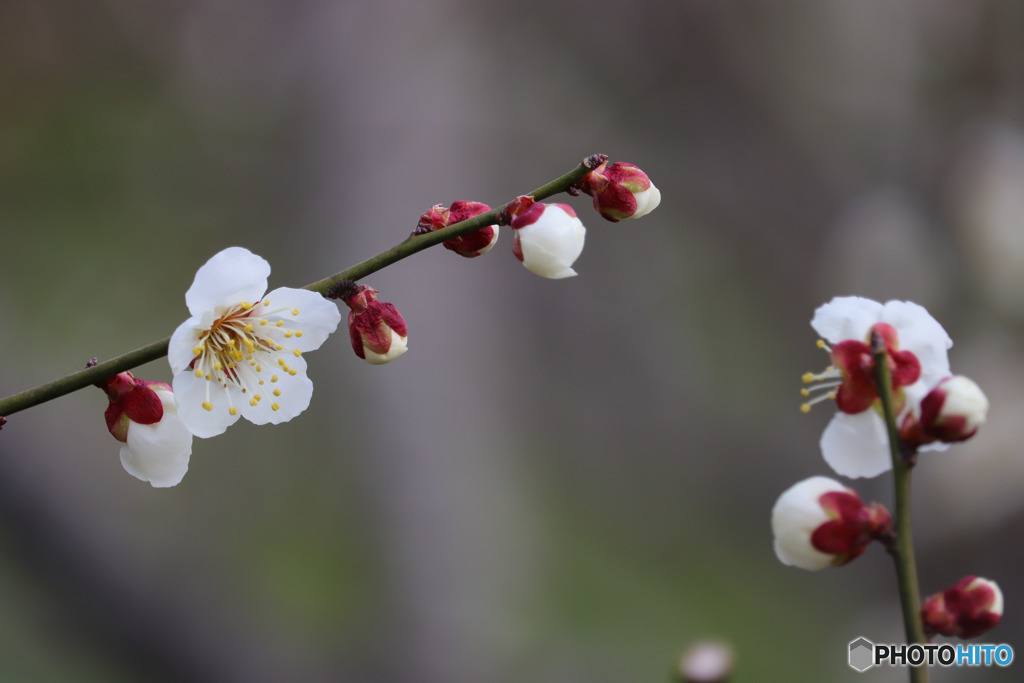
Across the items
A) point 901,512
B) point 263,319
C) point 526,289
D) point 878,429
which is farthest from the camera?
point 526,289

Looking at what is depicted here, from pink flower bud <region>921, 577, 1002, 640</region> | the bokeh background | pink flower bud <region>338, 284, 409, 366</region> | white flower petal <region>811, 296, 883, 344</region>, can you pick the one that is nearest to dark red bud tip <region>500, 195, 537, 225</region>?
pink flower bud <region>338, 284, 409, 366</region>

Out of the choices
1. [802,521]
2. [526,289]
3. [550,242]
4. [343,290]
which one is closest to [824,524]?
[802,521]

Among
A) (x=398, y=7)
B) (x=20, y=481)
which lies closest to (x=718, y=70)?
(x=398, y=7)

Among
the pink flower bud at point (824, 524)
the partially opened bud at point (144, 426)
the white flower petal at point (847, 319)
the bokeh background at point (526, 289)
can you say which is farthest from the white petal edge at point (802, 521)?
the bokeh background at point (526, 289)

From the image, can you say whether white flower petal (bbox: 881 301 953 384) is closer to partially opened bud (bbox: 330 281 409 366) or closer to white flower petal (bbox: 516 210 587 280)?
white flower petal (bbox: 516 210 587 280)

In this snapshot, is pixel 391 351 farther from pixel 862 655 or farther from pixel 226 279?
pixel 862 655
